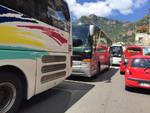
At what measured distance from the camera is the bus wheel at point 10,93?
4680 mm

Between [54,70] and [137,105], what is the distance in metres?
2.67

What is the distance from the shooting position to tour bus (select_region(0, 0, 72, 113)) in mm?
4375

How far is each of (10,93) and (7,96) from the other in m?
0.09

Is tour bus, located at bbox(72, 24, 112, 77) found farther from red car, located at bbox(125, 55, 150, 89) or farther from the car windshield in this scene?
the car windshield

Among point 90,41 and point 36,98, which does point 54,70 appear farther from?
point 90,41

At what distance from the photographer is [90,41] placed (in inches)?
425

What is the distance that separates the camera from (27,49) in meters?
4.94

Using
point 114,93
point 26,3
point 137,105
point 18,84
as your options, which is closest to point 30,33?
point 26,3

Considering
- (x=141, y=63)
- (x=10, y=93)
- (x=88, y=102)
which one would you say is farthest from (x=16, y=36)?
(x=141, y=63)

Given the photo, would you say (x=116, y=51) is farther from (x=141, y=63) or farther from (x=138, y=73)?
(x=138, y=73)

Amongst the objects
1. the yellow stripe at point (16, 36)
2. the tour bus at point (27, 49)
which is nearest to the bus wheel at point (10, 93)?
the tour bus at point (27, 49)

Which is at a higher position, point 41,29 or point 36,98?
point 41,29

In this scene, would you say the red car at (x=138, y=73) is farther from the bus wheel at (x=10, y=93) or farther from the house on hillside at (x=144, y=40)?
the house on hillside at (x=144, y=40)

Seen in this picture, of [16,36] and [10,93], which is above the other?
[16,36]
